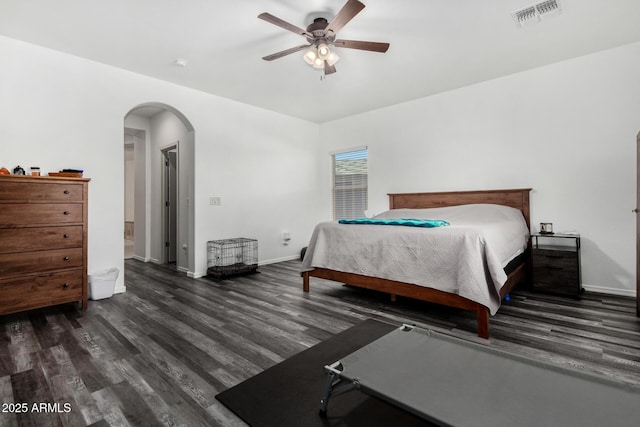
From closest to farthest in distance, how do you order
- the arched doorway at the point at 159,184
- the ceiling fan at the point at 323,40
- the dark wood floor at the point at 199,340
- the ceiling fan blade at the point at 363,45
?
1. the dark wood floor at the point at 199,340
2. the ceiling fan at the point at 323,40
3. the ceiling fan blade at the point at 363,45
4. the arched doorway at the point at 159,184

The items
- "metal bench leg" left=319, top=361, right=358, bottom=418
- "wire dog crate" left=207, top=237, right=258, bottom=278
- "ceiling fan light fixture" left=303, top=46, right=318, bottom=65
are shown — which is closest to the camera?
"metal bench leg" left=319, top=361, right=358, bottom=418

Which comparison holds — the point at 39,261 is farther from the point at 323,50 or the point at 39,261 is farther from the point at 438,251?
the point at 438,251

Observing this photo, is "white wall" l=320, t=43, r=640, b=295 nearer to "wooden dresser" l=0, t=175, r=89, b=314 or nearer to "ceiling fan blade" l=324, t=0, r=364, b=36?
"ceiling fan blade" l=324, t=0, r=364, b=36

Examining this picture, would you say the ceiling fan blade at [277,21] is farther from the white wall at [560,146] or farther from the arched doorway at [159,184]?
the white wall at [560,146]

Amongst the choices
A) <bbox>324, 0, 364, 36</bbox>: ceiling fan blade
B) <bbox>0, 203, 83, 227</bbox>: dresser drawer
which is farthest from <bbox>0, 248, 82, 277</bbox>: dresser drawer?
<bbox>324, 0, 364, 36</bbox>: ceiling fan blade

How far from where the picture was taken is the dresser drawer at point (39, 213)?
260 centimetres

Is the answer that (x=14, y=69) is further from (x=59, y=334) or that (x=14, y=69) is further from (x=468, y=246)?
(x=468, y=246)

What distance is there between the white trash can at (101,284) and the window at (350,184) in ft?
12.5

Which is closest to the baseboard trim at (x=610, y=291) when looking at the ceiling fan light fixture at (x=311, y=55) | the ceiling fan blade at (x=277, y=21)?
the ceiling fan light fixture at (x=311, y=55)

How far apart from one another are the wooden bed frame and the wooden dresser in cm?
226

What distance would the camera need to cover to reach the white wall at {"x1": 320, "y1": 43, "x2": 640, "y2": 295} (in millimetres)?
3303

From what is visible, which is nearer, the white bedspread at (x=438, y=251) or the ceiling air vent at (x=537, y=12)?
the white bedspread at (x=438, y=251)

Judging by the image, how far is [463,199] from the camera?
431 cm

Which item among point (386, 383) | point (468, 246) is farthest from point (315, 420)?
point (468, 246)
